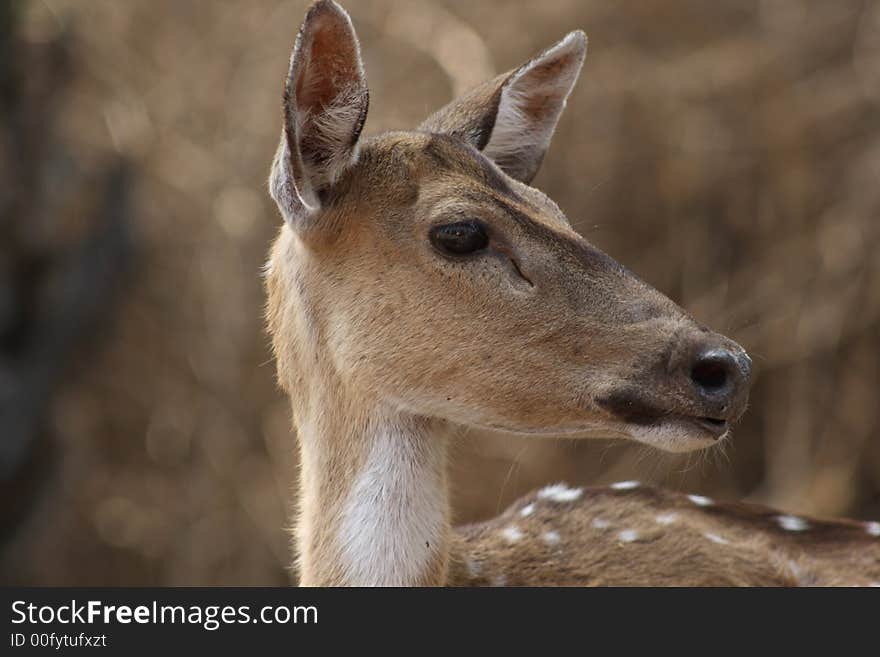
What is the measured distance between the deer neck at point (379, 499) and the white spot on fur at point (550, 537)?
0.54 metres

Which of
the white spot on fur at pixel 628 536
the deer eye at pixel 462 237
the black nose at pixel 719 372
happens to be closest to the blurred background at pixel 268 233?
the white spot on fur at pixel 628 536

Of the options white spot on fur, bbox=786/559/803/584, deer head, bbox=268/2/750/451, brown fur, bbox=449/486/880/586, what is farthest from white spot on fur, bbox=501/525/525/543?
white spot on fur, bbox=786/559/803/584

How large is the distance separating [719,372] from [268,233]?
6580 millimetres

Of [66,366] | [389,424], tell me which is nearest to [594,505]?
[389,424]

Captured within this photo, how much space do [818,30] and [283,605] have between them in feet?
22.2

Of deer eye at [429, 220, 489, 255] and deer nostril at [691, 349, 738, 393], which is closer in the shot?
deer nostril at [691, 349, 738, 393]

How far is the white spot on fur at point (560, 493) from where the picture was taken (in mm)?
4758

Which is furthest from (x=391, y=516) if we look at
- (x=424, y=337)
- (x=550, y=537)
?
(x=550, y=537)

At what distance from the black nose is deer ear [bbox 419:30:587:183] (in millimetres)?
1258

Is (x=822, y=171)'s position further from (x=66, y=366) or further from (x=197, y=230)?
(x=66, y=366)

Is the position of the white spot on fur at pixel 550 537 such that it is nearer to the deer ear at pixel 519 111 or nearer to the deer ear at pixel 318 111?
the deer ear at pixel 519 111

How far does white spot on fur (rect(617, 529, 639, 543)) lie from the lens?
456 centimetres

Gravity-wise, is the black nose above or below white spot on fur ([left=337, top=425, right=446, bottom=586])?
above

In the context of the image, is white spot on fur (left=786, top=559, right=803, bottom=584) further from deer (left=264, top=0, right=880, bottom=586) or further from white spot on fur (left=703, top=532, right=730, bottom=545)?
deer (left=264, top=0, right=880, bottom=586)
